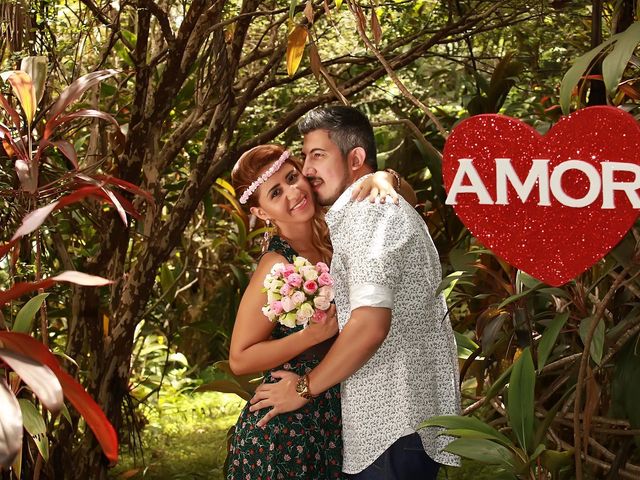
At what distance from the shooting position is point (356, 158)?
2.15 meters

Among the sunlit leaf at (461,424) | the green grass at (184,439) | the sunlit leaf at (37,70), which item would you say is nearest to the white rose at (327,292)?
the sunlit leaf at (461,424)

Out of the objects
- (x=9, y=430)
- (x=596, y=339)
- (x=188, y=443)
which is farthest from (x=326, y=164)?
(x=188, y=443)

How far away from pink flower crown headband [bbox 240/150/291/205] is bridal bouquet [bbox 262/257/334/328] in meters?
0.24

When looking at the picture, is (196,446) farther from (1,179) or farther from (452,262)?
(1,179)

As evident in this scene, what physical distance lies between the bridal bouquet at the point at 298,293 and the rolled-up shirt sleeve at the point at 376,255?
0.21 m

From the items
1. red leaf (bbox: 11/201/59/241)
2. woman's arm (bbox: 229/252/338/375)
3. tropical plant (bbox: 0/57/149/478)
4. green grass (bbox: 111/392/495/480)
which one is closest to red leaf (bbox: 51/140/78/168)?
tropical plant (bbox: 0/57/149/478)

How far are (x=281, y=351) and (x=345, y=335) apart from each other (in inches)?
12.8

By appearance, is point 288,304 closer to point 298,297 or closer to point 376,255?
point 298,297

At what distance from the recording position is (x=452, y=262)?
3.71m

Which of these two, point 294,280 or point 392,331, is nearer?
point 392,331

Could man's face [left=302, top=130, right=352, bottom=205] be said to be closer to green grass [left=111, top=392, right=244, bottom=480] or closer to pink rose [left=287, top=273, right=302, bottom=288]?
pink rose [left=287, top=273, right=302, bottom=288]

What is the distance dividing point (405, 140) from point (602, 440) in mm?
1789

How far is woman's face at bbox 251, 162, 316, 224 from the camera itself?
2307 mm

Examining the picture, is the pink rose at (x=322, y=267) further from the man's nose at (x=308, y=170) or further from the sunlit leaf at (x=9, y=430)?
the sunlit leaf at (x=9, y=430)
